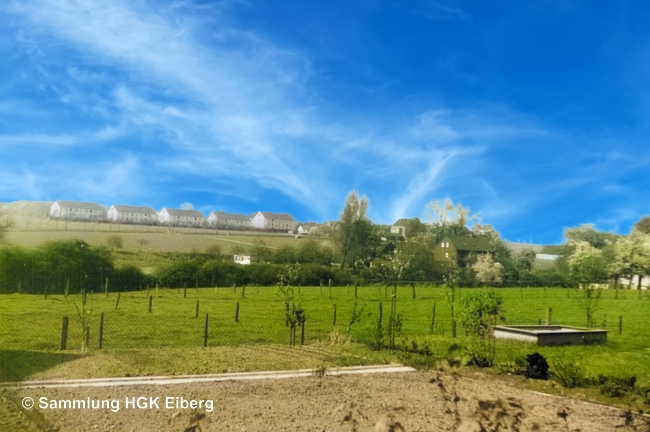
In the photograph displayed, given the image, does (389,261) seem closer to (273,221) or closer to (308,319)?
(308,319)

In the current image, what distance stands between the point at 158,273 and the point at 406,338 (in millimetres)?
3479

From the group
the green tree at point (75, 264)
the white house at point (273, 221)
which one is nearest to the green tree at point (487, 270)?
the white house at point (273, 221)

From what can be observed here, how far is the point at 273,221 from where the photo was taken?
734 centimetres

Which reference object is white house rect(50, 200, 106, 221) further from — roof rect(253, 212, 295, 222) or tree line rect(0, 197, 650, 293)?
roof rect(253, 212, 295, 222)

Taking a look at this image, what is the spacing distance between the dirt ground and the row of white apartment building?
77.6 inches

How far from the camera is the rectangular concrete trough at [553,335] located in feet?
24.5

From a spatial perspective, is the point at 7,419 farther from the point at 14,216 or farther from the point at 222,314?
the point at 222,314

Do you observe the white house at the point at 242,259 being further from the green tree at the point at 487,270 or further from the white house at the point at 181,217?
the green tree at the point at 487,270

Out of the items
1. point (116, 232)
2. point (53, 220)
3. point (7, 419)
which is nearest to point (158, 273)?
point (116, 232)

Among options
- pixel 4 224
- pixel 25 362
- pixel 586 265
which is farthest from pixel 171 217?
pixel 586 265

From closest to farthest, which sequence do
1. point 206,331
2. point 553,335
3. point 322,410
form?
1. point 322,410
2. point 206,331
3. point 553,335

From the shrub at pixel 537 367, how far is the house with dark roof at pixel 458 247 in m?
1.69

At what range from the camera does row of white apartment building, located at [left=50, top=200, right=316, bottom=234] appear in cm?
643

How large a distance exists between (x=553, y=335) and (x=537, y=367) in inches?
33.3
